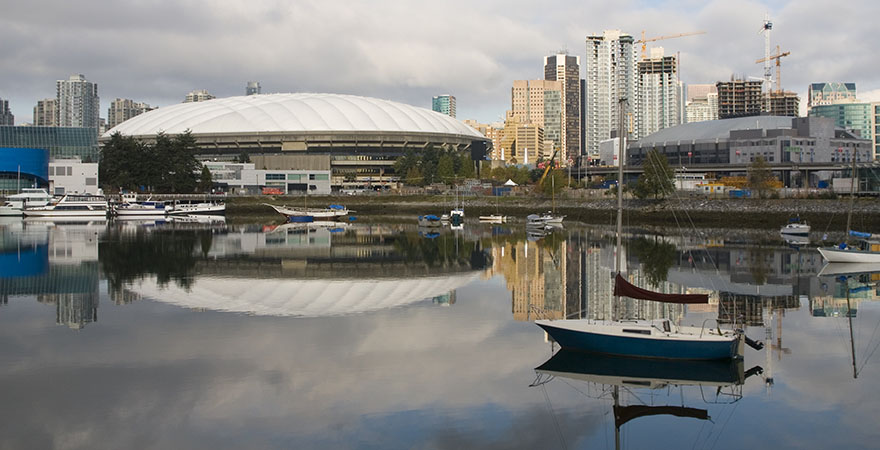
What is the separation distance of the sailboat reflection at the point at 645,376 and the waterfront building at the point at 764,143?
103m

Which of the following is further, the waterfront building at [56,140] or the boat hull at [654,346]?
the waterfront building at [56,140]

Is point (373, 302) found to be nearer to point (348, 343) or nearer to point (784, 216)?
point (348, 343)

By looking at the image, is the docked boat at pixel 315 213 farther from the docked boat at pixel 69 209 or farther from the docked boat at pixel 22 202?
the docked boat at pixel 22 202

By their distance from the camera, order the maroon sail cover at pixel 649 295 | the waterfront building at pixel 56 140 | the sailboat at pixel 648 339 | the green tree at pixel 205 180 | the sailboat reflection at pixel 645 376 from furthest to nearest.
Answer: the waterfront building at pixel 56 140 → the green tree at pixel 205 180 → the maroon sail cover at pixel 649 295 → the sailboat at pixel 648 339 → the sailboat reflection at pixel 645 376

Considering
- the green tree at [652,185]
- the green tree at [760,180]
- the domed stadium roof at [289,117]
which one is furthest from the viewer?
the domed stadium roof at [289,117]

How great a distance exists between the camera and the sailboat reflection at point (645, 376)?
14406 millimetres

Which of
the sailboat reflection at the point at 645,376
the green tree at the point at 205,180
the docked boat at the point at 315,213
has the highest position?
the green tree at the point at 205,180

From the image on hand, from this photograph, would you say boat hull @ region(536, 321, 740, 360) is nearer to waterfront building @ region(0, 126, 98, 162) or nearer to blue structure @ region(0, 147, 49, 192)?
blue structure @ region(0, 147, 49, 192)

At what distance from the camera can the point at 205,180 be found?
10638 centimetres

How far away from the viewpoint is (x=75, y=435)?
1275cm

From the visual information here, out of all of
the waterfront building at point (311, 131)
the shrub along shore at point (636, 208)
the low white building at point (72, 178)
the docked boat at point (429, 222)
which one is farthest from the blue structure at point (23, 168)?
the docked boat at point (429, 222)

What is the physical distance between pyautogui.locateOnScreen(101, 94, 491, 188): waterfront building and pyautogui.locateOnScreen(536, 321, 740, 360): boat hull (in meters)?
101

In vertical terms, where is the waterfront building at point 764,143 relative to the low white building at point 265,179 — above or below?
above

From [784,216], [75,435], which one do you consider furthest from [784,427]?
[784,216]
